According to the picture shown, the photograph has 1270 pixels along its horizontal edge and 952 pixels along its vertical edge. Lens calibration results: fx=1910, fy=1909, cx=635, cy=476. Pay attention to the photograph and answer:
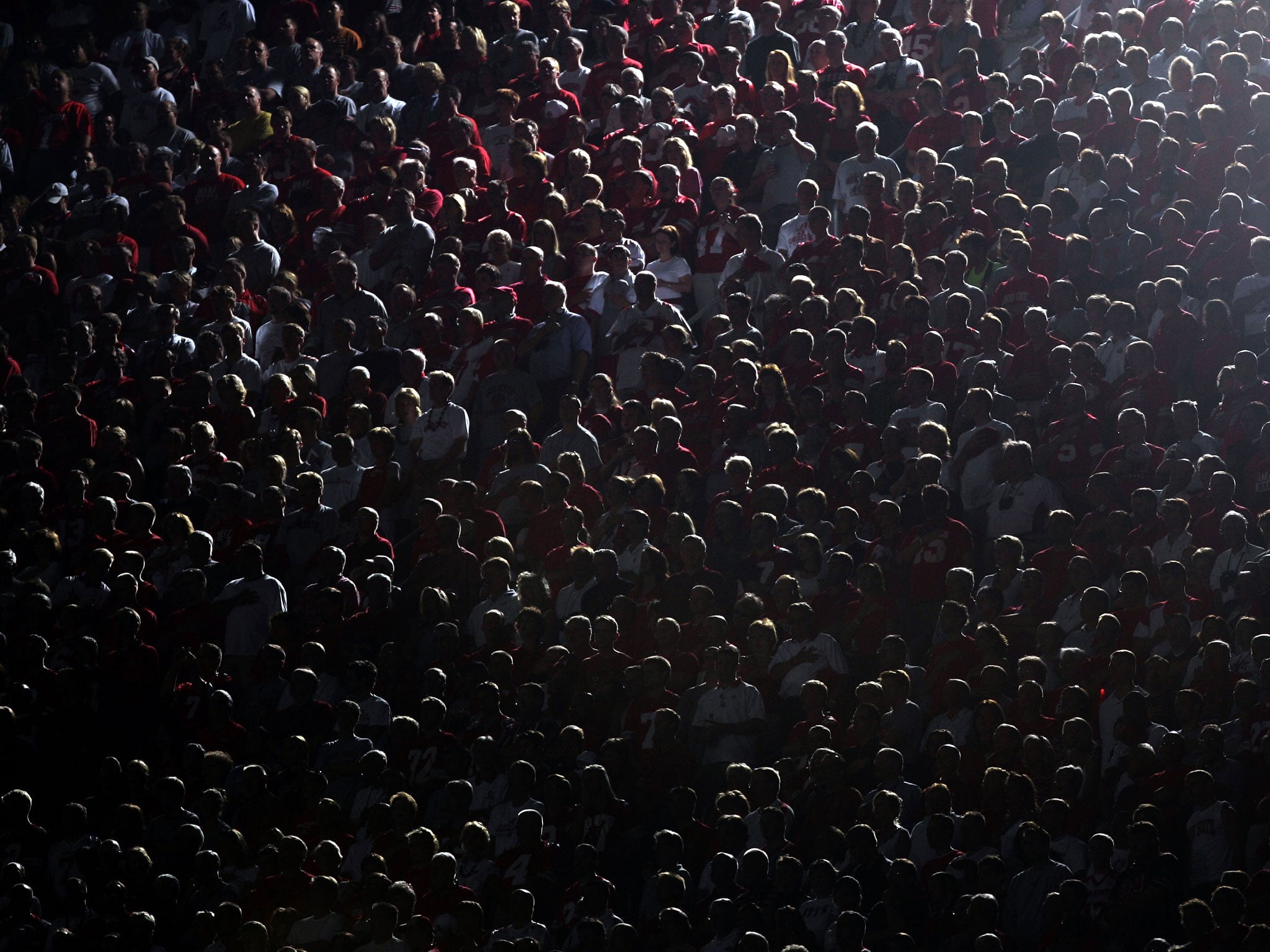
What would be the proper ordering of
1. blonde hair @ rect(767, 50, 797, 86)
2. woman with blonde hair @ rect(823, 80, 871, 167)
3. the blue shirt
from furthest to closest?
1. blonde hair @ rect(767, 50, 797, 86)
2. woman with blonde hair @ rect(823, 80, 871, 167)
3. the blue shirt

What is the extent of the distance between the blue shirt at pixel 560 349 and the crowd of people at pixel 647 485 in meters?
0.02

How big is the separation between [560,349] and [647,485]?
148 cm

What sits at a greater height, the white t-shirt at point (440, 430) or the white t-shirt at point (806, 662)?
the white t-shirt at point (440, 430)

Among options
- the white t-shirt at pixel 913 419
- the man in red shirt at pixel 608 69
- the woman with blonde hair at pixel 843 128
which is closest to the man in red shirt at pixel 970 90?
the woman with blonde hair at pixel 843 128

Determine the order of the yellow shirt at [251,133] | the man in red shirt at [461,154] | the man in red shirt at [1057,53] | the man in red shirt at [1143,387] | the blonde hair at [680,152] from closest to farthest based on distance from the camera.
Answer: the man in red shirt at [1143,387], the blonde hair at [680,152], the man in red shirt at [461,154], the man in red shirt at [1057,53], the yellow shirt at [251,133]

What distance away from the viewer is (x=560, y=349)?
11648 millimetres

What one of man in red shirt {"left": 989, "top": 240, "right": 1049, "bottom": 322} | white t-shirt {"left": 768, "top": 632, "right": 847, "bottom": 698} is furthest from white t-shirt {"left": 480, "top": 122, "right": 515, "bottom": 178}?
white t-shirt {"left": 768, "top": 632, "right": 847, "bottom": 698}

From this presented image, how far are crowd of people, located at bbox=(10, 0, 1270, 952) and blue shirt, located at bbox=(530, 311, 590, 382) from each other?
0.02m

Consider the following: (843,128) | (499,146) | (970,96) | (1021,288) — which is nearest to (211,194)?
(499,146)

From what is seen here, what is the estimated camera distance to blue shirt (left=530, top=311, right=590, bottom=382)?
11.6m

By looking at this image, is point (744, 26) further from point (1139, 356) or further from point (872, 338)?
point (1139, 356)

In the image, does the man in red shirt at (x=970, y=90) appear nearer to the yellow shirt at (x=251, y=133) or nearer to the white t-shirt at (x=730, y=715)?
the yellow shirt at (x=251, y=133)

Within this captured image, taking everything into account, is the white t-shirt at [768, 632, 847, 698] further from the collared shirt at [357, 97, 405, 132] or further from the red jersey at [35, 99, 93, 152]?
the red jersey at [35, 99, 93, 152]

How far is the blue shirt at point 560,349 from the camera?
1163 cm
